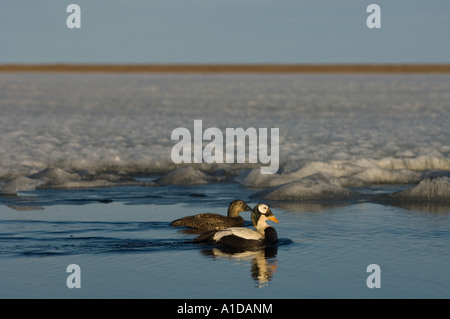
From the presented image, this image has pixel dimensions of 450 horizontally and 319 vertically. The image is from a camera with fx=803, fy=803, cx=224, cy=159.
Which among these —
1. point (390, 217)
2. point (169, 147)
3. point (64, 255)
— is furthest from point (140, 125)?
point (64, 255)

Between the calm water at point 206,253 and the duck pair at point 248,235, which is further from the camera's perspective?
the duck pair at point 248,235

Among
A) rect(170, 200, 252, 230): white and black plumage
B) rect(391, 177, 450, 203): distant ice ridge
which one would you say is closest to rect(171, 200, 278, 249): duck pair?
rect(170, 200, 252, 230): white and black plumage

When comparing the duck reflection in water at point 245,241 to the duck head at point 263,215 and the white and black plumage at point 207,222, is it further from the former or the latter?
the white and black plumage at point 207,222

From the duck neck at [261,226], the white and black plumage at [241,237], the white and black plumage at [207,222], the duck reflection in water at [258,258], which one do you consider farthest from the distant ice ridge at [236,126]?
the duck reflection in water at [258,258]

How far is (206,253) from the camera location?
30.5ft

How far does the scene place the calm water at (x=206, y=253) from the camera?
Answer: 24.9ft

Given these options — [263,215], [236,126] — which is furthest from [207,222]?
[236,126]

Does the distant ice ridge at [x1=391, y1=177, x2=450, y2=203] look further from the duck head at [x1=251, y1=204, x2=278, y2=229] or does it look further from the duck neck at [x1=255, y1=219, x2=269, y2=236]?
the duck neck at [x1=255, y1=219, x2=269, y2=236]

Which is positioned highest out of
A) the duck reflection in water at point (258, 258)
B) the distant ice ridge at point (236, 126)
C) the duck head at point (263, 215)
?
the distant ice ridge at point (236, 126)

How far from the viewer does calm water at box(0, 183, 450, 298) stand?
299 inches

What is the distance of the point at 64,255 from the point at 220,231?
189cm

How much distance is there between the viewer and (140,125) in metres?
24.4

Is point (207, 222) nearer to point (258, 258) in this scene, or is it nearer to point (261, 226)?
point (261, 226)
